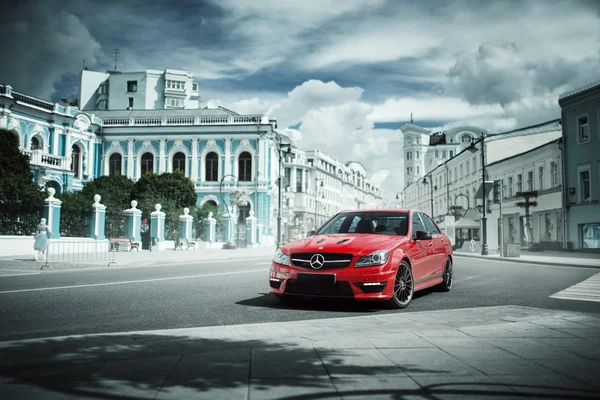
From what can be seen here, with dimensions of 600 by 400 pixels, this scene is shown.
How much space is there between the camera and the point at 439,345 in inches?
201

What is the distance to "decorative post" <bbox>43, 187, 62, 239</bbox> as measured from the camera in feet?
84.2

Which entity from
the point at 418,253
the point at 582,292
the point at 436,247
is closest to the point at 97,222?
the point at 436,247

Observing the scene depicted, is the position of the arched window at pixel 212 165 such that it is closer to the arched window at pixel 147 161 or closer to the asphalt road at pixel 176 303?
the arched window at pixel 147 161

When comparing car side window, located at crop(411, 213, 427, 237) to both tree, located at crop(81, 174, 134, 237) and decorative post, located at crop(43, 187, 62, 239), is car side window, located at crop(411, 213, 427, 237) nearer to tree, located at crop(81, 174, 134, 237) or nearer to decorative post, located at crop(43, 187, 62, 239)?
decorative post, located at crop(43, 187, 62, 239)

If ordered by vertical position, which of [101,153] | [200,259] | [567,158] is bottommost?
[200,259]

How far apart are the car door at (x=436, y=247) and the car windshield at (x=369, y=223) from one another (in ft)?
2.43

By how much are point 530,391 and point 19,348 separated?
449 cm

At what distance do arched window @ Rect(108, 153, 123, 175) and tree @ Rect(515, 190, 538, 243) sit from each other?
1843 inches

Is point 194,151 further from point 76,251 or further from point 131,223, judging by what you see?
point 76,251

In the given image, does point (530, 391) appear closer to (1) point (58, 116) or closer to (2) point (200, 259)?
(2) point (200, 259)

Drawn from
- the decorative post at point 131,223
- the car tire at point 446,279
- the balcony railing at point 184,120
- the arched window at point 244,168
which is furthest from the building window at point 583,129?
the arched window at point 244,168

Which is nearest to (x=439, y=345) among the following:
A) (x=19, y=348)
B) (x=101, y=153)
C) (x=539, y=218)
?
(x=19, y=348)

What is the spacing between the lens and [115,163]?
67.3 metres

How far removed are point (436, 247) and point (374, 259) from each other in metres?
2.67
